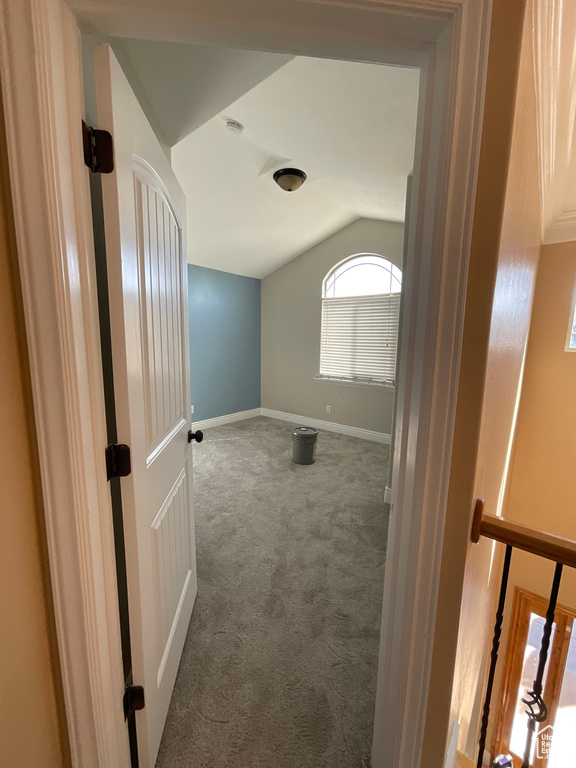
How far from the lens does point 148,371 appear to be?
1027 mm

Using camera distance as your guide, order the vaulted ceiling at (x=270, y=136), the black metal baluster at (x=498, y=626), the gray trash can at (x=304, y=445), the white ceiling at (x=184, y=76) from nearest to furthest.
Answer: the black metal baluster at (x=498, y=626)
the white ceiling at (x=184, y=76)
the vaulted ceiling at (x=270, y=136)
the gray trash can at (x=304, y=445)

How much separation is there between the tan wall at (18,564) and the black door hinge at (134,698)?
0.20 metres

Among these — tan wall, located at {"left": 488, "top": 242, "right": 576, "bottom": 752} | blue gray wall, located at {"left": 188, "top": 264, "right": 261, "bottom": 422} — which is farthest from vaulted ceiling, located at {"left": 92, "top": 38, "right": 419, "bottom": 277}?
tan wall, located at {"left": 488, "top": 242, "right": 576, "bottom": 752}

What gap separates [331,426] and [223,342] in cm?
212

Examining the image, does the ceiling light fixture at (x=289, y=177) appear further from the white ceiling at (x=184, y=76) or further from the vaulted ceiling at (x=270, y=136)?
the white ceiling at (x=184, y=76)

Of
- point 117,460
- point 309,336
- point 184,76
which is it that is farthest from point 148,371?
point 309,336

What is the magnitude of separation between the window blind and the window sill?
54 millimetres

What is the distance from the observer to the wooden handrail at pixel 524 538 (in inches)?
32.4

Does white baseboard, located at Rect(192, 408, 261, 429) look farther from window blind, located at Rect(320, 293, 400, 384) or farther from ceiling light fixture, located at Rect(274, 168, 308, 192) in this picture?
ceiling light fixture, located at Rect(274, 168, 308, 192)

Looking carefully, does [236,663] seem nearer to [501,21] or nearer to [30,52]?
[30,52]

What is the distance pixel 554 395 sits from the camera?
9.57 ft

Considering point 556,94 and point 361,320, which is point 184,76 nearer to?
point 556,94

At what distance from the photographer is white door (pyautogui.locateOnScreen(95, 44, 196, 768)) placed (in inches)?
31.5

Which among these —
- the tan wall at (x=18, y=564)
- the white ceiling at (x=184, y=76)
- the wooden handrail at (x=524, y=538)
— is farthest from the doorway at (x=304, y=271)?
the wooden handrail at (x=524, y=538)
